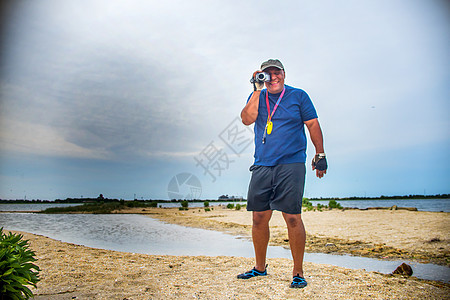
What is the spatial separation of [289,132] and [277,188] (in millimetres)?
626

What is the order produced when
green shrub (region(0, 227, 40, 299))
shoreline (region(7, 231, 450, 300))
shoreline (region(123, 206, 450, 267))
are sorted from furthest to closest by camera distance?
shoreline (region(123, 206, 450, 267)) → shoreline (region(7, 231, 450, 300)) → green shrub (region(0, 227, 40, 299))

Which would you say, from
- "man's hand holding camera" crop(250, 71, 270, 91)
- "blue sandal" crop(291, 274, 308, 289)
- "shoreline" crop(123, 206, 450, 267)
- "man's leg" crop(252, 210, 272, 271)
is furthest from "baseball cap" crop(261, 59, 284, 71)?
"shoreline" crop(123, 206, 450, 267)

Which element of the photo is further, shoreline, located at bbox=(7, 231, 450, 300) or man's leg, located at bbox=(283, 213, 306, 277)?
man's leg, located at bbox=(283, 213, 306, 277)

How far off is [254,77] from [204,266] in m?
2.64

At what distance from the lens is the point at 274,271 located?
12.8 ft

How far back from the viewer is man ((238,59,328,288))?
3.25 metres

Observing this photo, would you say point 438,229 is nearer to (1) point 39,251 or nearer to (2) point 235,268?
(2) point 235,268

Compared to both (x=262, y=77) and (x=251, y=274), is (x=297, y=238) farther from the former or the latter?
(x=262, y=77)

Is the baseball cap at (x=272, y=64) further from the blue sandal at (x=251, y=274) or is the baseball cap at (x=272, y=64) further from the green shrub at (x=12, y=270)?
the green shrub at (x=12, y=270)

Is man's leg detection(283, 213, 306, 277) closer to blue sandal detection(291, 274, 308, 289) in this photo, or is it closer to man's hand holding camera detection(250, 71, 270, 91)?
blue sandal detection(291, 274, 308, 289)

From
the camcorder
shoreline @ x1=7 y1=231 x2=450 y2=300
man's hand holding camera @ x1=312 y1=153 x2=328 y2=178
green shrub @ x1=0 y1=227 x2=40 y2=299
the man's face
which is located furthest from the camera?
the man's face

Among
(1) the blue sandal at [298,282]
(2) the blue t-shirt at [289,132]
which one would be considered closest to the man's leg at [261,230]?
(1) the blue sandal at [298,282]

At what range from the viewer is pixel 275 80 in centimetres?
355

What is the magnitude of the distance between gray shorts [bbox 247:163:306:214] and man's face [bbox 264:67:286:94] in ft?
2.99
